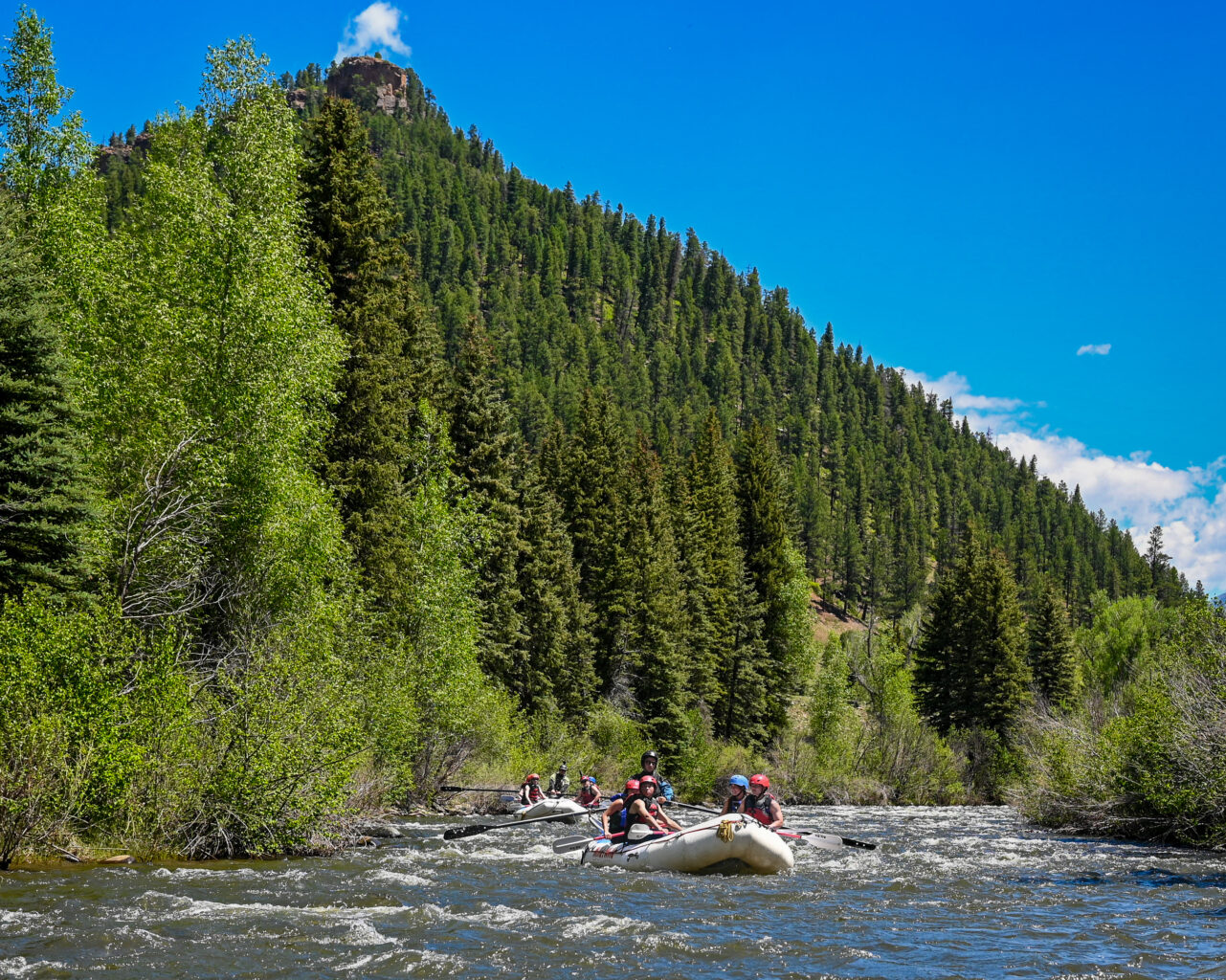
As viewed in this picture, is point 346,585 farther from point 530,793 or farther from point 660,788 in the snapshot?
point 530,793

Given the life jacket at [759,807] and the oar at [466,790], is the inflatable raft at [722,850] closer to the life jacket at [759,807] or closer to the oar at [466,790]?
the life jacket at [759,807]

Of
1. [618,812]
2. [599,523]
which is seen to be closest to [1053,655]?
[599,523]

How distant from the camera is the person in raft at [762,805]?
17.4 metres

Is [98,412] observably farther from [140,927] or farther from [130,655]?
[140,927]

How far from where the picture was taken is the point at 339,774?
1441cm

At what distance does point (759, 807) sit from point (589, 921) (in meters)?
7.11

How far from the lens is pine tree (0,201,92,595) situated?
13234 millimetres

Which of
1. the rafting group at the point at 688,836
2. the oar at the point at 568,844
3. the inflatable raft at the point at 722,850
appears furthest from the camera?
the oar at the point at 568,844

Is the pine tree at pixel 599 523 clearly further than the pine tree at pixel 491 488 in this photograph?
Yes

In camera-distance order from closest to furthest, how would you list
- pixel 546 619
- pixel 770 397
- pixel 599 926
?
1. pixel 599 926
2. pixel 546 619
3. pixel 770 397

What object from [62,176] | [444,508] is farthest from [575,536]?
[62,176]

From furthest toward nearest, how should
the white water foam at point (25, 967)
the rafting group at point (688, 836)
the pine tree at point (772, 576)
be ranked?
1. the pine tree at point (772, 576)
2. the rafting group at point (688, 836)
3. the white water foam at point (25, 967)

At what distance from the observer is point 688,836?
14.7 meters

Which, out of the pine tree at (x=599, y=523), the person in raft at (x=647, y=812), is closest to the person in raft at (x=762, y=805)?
the person in raft at (x=647, y=812)
